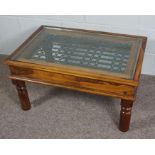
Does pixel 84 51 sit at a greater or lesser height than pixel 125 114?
greater

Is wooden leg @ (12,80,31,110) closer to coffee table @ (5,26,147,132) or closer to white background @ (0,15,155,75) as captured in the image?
coffee table @ (5,26,147,132)

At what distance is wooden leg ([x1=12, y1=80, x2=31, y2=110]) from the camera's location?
4.76ft

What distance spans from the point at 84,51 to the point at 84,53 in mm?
24

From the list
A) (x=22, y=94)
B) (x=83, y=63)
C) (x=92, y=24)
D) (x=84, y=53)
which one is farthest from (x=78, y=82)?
(x=92, y=24)

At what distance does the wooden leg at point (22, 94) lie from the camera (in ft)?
4.76

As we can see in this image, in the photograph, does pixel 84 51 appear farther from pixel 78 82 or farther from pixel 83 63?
pixel 78 82

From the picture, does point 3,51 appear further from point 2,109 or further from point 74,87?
point 74,87

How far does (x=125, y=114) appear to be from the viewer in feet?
4.33

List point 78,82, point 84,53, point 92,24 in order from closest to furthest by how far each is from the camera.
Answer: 1. point 78,82
2. point 84,53
3. point 92,24

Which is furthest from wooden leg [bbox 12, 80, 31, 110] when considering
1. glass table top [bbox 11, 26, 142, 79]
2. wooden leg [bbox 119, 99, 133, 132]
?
wooden leg [bbox 119, 99, 133, 132]

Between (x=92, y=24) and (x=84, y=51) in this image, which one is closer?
(x=84, y=51)

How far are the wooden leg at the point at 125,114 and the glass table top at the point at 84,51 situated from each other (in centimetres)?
15

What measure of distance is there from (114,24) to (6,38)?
993mm
